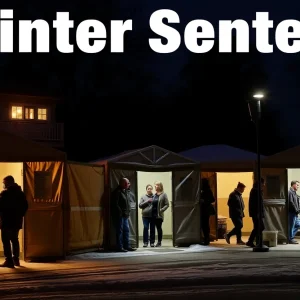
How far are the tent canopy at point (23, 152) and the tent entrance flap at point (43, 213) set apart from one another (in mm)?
403

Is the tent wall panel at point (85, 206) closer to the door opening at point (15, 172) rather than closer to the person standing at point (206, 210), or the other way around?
the door opening at point (15, 172)

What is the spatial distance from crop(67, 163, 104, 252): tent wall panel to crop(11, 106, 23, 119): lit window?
2558 cm

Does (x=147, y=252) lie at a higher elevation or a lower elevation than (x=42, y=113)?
lower

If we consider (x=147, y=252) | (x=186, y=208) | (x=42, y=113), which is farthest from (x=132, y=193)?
(x=42, y=113)

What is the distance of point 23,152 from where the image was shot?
16.5 meters

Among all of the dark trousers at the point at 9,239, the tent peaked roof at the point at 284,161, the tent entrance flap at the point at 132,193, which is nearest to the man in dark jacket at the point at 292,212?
the tent peaked roof at the point at 284,161

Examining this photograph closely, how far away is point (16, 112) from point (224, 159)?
23.3 metres

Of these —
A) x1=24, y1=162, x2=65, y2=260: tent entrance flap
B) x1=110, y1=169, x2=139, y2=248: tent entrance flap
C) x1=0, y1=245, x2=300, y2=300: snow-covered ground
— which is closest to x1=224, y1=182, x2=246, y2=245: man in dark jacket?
x1=0, y1=245, x2=300, y2=300: snow-covered ground

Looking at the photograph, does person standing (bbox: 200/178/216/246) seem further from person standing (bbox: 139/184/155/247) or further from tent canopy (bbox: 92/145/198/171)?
person standing (bbox: 139/184/155/247)

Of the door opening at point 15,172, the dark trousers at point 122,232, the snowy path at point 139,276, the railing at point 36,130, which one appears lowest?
the snowy path at point 139,276

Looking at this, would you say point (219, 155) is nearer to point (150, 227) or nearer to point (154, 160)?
point (154, 160)

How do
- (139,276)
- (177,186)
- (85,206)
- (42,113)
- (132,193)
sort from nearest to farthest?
(139,276) → (85,206) → (132,193) → (177,186) → (42,113)

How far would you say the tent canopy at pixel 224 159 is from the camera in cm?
2227

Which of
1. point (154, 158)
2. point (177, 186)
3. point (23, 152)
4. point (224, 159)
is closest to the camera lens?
point (23, 152)
